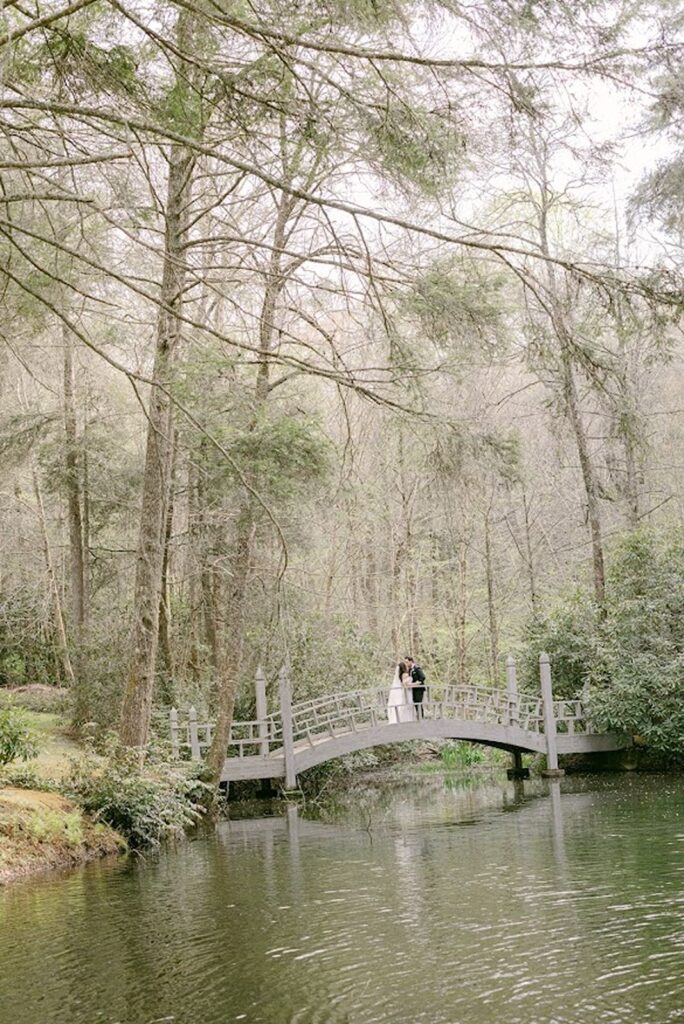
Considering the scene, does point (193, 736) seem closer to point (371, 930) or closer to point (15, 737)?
point (15, 737)

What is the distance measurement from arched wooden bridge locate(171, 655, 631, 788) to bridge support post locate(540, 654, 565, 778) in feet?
0.06

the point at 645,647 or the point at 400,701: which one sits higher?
the point at 645,647

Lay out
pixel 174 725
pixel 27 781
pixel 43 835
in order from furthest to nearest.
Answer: pixel 174 725
pixel 27 781
pixel 43 835

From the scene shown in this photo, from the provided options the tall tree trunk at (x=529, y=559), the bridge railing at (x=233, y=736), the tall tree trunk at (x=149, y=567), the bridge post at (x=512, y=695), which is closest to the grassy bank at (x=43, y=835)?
the tall tree trunk at (x=149, y=567)

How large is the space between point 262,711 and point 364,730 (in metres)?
1.69

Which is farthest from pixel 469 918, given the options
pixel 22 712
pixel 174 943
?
pixel 22 712

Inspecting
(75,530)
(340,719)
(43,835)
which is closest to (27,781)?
(43,835)

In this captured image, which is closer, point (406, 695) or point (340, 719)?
point (340, 719)

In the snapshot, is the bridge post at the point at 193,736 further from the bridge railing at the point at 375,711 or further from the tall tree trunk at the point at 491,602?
the tall tree trunk at the point at 491,602

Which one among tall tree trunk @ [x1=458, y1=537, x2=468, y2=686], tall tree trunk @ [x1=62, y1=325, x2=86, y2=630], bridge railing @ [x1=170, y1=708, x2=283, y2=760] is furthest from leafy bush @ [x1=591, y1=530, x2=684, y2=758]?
tall tree trunk @ [x1=62, y1=325, x2=86, y2=630]

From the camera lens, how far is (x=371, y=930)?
27.5 feet

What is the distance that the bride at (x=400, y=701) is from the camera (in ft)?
64.1

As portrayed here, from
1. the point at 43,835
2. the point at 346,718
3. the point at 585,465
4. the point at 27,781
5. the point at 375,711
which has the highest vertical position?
the point at 585,465

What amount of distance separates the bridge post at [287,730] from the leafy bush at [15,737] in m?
6.51
